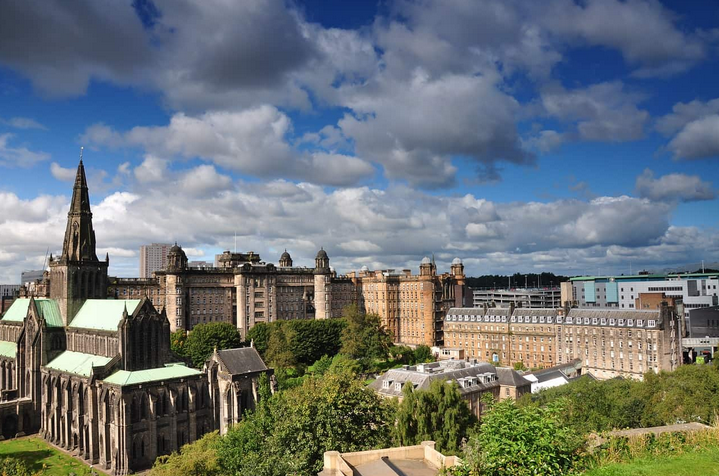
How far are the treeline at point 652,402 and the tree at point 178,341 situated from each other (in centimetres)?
8126

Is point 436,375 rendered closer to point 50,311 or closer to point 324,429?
point 324,429

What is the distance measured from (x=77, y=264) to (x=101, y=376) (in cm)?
2530

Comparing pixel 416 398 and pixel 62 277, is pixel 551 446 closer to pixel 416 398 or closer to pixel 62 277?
pixel 416 398

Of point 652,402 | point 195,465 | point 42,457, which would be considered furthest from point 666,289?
point 42,457

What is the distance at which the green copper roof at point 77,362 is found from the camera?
7869cm

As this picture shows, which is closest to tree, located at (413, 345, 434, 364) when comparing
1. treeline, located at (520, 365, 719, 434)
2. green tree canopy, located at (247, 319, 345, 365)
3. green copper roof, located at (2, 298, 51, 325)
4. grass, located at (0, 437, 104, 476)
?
green tree canopy, located at (247, 319, 345, 365)

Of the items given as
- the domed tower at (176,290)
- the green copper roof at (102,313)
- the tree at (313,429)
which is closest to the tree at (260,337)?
the domed tower at (176,290)

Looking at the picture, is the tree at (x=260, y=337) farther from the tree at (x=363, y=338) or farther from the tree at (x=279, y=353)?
the tree at (x=363, y=338)

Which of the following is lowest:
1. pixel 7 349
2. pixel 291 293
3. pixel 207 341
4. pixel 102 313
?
pixel 207 341

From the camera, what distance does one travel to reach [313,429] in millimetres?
39938

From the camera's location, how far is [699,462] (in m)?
24.0

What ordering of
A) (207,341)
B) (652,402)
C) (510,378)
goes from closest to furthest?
(652,402), (510,378), (207,341)

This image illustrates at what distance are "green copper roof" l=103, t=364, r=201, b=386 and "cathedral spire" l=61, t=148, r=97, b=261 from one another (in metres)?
26.4

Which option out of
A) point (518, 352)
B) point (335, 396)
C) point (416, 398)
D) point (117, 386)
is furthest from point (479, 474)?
point (518, 352)
